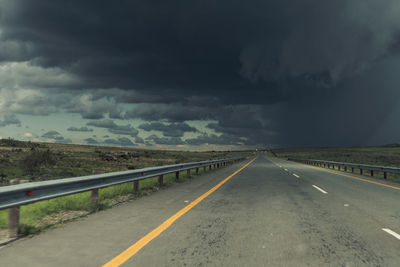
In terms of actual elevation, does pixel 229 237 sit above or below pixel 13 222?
below

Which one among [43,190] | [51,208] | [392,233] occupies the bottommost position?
[392,233]

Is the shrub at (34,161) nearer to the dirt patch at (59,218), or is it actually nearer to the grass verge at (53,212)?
the grass verge at (53,212)

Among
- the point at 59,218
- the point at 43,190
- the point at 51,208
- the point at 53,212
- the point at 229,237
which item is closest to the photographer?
the point at 229,237

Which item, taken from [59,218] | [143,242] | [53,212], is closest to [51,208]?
[53,212]

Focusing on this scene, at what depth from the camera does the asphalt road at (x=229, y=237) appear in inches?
164

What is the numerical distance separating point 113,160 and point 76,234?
3437 cm

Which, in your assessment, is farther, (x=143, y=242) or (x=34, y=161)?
(x=34, y=161)

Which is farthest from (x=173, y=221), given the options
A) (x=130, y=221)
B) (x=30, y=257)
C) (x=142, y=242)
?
(x=30, y=257)

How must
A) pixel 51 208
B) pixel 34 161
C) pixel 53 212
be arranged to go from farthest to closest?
pixel 34 161
pixel 51 208
pixel 53 212

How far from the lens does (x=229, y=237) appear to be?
5223 mm

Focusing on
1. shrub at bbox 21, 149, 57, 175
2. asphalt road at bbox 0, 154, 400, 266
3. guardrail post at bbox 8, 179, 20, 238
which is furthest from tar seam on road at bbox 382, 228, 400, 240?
shrub at bbox 21, 149, 57, 175

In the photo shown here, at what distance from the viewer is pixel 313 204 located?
872cm

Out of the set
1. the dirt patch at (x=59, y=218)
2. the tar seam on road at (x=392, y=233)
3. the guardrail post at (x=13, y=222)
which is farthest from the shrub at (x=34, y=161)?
the tar seam on road at (x=392, y=233)

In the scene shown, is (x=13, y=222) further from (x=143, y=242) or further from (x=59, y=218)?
(x=143, y=242)
